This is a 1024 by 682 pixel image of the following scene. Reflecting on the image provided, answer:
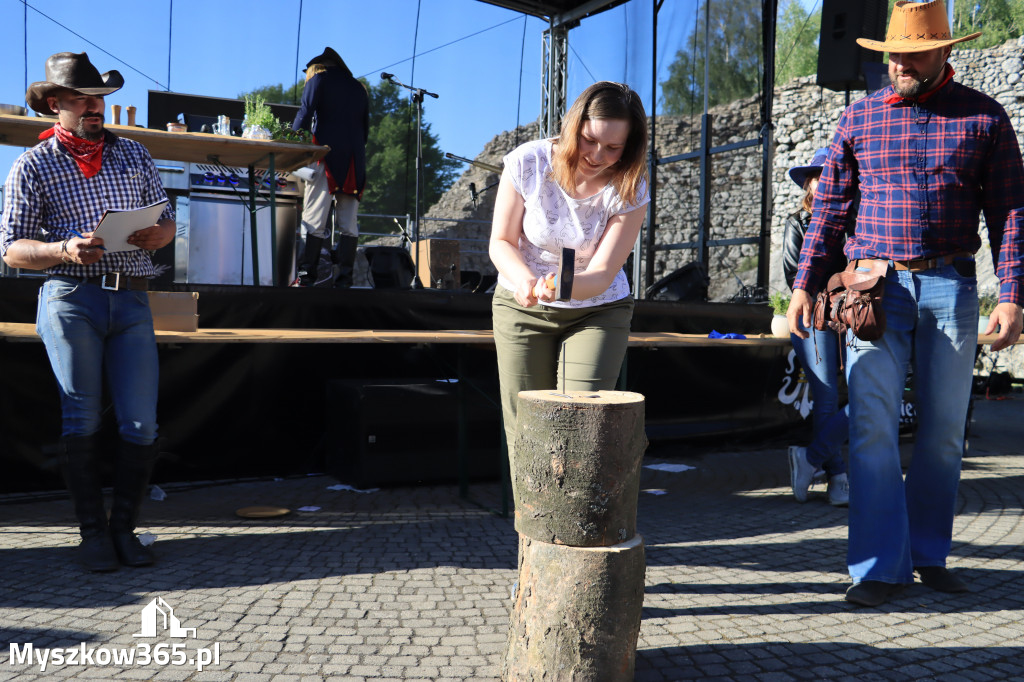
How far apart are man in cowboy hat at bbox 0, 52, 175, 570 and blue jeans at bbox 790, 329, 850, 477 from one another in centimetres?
335

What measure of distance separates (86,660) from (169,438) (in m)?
2.63

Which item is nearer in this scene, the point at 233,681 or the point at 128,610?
the point at 233,681

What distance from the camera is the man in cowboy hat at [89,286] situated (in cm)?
302

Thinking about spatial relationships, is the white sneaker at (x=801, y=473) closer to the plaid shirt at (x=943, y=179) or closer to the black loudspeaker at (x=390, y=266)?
the plaid shirt at (x=943, y=179)

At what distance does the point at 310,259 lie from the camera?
6.71 m

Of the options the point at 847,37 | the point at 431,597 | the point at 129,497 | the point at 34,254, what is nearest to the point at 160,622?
the point at 129,497

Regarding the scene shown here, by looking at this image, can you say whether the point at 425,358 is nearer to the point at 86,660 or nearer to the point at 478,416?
the point at 478,416

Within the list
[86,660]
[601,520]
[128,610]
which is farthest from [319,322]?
[601,520]

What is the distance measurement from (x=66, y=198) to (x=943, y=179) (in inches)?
126

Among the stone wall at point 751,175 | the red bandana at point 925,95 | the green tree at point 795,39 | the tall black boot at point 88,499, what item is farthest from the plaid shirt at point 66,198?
the green tree at point 795,39

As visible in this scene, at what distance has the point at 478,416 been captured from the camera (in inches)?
201

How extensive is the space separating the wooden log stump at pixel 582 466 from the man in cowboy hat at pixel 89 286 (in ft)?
5.97

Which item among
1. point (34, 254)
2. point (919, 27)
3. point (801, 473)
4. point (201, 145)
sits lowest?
Result: point (801, 473)

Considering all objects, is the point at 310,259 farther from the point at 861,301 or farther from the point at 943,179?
the point at 943,179
